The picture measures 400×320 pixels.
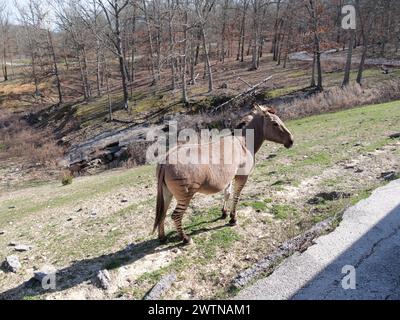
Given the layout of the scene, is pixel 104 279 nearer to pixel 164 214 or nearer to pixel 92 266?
pixel 92 266

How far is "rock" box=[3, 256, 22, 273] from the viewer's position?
733 cm

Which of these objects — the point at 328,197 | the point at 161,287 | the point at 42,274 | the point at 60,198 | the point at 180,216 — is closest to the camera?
the point at 161,287

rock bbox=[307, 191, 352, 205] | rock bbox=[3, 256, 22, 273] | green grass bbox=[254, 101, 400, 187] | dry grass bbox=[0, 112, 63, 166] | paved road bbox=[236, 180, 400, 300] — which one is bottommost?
dry grass bbox=[0, 112, 63, 166]

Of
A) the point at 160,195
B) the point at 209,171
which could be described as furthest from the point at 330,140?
the point at 160,195

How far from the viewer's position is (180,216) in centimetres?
717

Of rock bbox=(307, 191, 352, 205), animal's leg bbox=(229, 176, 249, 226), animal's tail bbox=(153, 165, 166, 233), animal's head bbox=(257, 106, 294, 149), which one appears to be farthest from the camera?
rock bbox=(307, 191, 352, 205)

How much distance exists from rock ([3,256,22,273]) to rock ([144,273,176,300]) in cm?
309

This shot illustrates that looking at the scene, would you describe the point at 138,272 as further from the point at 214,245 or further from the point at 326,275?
the point at 326,275

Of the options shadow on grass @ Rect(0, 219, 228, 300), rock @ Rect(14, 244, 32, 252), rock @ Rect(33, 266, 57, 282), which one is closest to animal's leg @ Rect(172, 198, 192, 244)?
shadow on grass @ Rect(0, 219, 228, 300)

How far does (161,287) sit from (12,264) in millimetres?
3344

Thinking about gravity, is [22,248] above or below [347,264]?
below

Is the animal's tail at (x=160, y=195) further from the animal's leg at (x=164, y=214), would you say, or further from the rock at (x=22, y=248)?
the rock at (x=22, y=248)

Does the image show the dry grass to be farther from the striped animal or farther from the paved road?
the paved road

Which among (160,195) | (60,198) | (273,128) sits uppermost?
(273,128)
